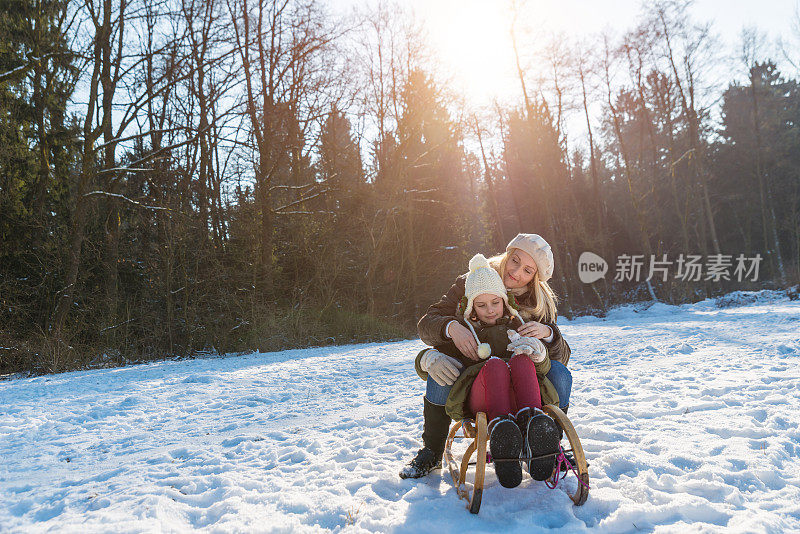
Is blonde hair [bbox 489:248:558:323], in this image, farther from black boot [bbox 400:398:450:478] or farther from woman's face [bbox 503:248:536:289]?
black boot [bbox 400:398:450:478]

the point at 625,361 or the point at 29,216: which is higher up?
the point at 29,216

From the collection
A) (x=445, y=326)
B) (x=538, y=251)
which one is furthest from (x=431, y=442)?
(x=538, y=251)

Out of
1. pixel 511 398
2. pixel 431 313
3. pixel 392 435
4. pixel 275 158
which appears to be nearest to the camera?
pixel 511 398

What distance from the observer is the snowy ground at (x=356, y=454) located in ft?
6.39

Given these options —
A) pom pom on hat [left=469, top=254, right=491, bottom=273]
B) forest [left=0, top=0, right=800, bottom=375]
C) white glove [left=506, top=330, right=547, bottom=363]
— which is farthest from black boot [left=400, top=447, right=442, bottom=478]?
forest [left=0, top=0, right=800, bottom=375]

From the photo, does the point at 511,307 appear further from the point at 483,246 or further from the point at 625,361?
the point at 483,246

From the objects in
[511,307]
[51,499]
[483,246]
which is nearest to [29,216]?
[51,499]

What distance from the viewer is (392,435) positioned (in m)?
3.30

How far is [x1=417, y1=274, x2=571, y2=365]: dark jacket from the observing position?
237 cm

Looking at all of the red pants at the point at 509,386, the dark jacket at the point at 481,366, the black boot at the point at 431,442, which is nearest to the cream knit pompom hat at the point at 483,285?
the dark jacket at the point at 481,366

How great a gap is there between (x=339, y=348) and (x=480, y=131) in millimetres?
13914

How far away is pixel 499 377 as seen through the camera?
2053 millimetres

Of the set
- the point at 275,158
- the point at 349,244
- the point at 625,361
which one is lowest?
the point at 625,361

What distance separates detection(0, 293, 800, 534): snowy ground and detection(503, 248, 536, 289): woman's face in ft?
3.37
